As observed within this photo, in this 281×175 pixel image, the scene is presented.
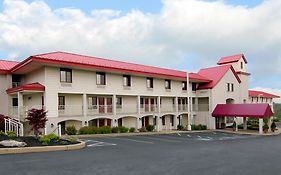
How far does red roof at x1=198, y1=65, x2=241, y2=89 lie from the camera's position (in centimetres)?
4171

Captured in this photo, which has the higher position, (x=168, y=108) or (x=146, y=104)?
(x=146, y=104)

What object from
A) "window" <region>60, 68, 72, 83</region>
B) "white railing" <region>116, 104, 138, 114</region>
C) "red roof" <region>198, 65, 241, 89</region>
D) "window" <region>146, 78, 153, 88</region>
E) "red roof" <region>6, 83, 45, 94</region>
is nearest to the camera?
"red roof" <region>6, 83, 45, 94</region>

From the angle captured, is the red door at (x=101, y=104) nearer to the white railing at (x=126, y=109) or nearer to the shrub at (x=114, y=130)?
the white railing at (x=126, y=109)

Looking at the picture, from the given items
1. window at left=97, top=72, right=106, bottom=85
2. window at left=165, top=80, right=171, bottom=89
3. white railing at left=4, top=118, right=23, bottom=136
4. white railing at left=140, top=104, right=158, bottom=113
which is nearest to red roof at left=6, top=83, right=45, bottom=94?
white railing at left=4, top=118, right=23, bottom=136

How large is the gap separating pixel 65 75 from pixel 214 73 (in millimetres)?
25298

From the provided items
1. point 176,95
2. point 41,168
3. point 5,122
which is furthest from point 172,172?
point 176,95

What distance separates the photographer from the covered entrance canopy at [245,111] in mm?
35688

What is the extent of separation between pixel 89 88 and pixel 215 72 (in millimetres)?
22942

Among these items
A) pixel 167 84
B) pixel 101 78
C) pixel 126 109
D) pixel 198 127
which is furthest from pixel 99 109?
pixel 198 127

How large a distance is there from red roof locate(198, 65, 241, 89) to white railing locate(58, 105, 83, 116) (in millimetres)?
20600

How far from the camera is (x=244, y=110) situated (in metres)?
38.1

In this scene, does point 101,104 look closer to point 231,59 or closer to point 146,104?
point 146,104

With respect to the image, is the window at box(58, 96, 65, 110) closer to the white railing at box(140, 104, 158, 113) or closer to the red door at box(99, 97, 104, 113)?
the red door at box(99, 97, 104, 113)

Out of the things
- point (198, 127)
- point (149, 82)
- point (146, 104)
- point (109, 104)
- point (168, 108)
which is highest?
point (149, 82)
